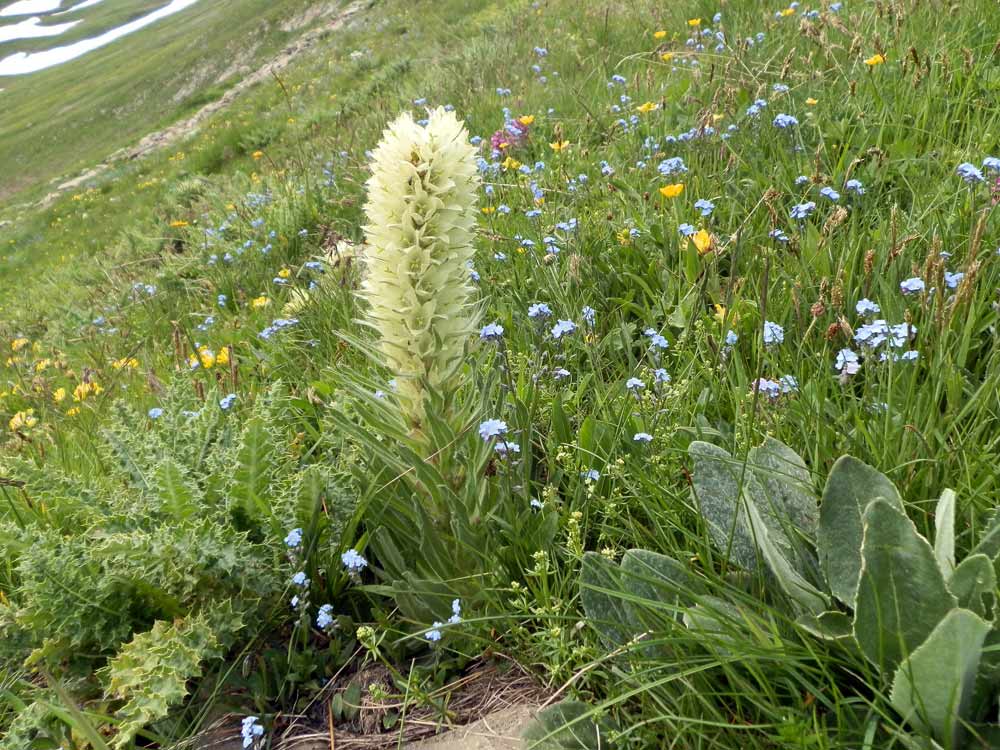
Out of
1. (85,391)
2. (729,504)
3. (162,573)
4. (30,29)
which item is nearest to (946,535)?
(729,504)

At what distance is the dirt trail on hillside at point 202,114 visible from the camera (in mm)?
26797

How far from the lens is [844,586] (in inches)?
67.0

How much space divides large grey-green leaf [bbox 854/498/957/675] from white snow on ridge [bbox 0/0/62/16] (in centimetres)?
14520

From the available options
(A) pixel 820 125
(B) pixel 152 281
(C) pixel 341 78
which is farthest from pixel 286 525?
(C) pixel 341 78

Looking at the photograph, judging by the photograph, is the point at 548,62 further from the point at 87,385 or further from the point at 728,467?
the point at 728,467

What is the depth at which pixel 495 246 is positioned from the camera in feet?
13.3

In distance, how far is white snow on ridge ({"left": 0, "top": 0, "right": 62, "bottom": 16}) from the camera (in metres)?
113

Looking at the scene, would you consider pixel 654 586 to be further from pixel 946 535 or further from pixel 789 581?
pixel 946 535

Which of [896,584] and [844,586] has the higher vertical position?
[896,584]

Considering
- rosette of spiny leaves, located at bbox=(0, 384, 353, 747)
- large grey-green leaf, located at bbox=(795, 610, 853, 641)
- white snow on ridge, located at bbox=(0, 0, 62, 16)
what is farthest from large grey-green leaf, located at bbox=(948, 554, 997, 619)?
white snow on ridge, located at bbox=(0, 0, 62, 16)

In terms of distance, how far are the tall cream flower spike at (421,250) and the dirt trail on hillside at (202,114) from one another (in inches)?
1062

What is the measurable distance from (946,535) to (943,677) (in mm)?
346

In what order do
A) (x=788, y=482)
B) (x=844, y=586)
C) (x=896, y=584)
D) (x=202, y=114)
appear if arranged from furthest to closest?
1. (x=202, y=114)
2. (x=788, y=482)
3. (x=844, y=586)
4. (x=896, y=584)

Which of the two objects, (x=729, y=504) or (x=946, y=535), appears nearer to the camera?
(x=946, y=535)
